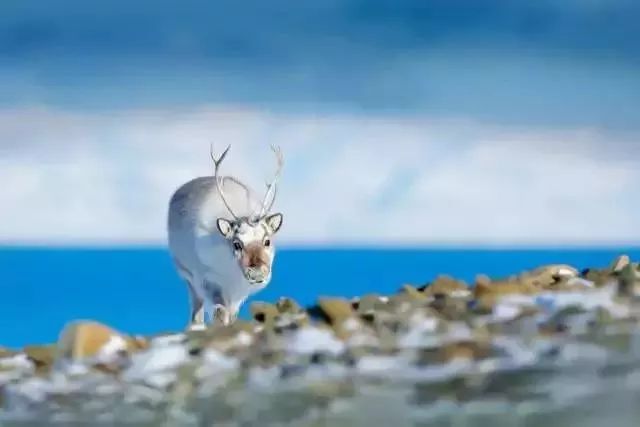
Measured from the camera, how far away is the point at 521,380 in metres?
1.08

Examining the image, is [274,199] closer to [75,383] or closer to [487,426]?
[75,383]

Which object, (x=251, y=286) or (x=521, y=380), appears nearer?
(x=521, y=380)

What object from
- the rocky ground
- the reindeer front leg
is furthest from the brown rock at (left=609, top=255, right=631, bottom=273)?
the reindeer front leg

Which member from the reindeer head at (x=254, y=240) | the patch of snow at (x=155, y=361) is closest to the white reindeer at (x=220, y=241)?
the reindeer head at (x=254, y=240)

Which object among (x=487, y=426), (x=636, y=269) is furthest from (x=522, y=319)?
(x=636, y=269)

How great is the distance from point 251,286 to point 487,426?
1.20 m

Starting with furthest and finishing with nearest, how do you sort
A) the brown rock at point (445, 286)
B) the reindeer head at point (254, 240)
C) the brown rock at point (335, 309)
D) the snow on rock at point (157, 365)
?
the reindeer head at point (254, 240) < the brown rock at point (445, 286) < the brown rock at point (335, 309) < the snow on rock at point (157, 365)

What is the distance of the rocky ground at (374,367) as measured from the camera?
3.44 ft

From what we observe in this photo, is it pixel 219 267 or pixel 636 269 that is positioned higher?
pixel 219 267

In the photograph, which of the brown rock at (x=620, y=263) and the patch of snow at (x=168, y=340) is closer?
the patch of snow at (x=168, y=340)

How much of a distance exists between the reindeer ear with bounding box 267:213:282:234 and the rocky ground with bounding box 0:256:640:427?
27.2 inches

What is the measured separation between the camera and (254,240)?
2.12 meters

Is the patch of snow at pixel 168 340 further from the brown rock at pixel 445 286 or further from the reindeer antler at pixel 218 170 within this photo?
the reindeer antler at pixel 218 170

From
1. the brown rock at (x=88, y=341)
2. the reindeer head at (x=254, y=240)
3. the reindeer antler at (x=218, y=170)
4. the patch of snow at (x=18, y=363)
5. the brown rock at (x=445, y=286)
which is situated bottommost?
the brown rock at (x=88, y=341)
